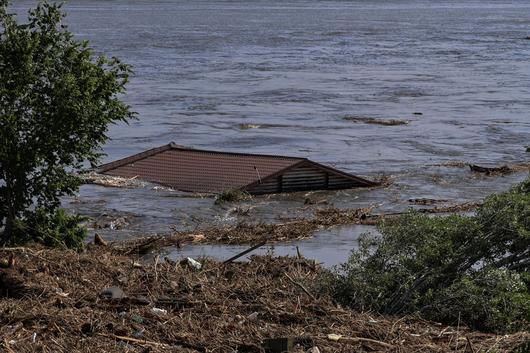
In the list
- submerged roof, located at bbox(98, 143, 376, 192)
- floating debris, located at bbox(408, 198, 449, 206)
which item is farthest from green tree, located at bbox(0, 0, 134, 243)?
floating debris, located at bbox(408, 198, 449, 206)

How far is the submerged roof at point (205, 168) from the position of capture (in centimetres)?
1700

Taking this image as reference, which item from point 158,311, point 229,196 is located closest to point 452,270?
point 158,311

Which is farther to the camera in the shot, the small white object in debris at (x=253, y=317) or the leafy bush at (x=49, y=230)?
the leafy bush at (x=49, y=230)

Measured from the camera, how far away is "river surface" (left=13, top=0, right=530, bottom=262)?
16.7m

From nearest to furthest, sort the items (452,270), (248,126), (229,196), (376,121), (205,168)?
(452,270), (229,196), (205,168), (248,126), (376,121)

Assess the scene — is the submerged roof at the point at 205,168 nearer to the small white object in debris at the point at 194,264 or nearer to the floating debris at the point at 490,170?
the floating debris at the point at 490,170

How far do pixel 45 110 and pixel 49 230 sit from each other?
1.23 meters

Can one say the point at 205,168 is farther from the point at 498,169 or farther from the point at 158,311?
the point at 158,311

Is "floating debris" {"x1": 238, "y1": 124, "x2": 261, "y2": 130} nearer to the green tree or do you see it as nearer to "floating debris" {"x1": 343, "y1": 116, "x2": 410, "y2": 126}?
"floating debris" {"x1": 343, "y1": 116, "x2": 410, "y2": 126}

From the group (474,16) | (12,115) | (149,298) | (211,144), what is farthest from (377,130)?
(474,16)

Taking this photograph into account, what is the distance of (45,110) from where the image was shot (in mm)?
11922

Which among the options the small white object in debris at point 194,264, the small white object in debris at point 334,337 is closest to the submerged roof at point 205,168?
the small white object in debris at point 194,264

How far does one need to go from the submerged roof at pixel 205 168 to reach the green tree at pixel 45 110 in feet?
15.2

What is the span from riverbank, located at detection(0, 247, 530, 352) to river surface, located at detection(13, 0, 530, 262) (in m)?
4.78
